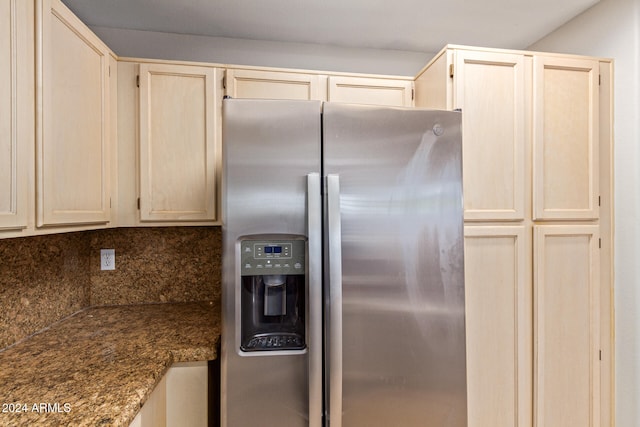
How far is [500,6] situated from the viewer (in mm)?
1715

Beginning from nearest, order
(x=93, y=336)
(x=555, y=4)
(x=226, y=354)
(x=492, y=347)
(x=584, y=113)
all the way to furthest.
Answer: (x=226, y=354) < (x=93, y=336) < (x=492, y=347) < (x=584, y=113) < (x=555, y=4)

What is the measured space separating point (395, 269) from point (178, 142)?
1.20 metres

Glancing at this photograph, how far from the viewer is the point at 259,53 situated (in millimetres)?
2012

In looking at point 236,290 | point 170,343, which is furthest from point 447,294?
point 170,343

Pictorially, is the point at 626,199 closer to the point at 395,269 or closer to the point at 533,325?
the point at 533,325

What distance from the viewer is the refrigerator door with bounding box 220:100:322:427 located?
42.6 inches

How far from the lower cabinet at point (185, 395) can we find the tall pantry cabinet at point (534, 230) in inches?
44.4

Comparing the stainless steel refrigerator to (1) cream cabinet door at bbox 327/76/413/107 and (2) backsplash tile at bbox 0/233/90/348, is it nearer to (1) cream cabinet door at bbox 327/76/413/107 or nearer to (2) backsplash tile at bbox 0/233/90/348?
(1) cream cabinet door at bbox 327/76/413/107

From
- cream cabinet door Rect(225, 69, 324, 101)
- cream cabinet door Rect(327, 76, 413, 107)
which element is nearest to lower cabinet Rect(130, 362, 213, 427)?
cream cabinet door Rect(225, 69, 324, 101)

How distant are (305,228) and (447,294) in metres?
0.57

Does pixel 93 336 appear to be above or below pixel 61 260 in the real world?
below

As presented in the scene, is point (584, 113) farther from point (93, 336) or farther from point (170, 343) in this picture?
point (93, 336)

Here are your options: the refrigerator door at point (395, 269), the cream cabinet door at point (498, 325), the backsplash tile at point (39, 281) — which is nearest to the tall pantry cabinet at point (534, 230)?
the cream cabinet door at point (498, 325)

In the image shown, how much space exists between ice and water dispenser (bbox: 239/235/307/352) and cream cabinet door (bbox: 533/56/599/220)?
1.18 meters
